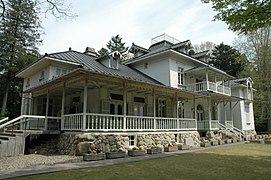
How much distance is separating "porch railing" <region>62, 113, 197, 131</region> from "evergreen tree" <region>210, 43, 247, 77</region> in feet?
82.0

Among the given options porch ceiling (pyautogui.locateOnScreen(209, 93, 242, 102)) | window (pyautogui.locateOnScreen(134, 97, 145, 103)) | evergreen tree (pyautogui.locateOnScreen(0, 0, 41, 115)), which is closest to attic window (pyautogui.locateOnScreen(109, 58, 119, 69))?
window (pyautogui.locateOnScreen(134, 97, 145, 103))

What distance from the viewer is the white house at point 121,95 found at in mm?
11922

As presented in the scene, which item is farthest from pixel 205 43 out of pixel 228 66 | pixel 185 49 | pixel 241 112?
pixel 185 49

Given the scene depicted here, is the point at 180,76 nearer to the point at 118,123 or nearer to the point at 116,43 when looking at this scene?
the point at 118,123

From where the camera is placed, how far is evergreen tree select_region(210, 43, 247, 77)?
37344 millimetres

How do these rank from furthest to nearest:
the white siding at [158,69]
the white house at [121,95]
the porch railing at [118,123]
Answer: the white siding at [158,69]
the white house at [121,95]
the porch railing at [118,123]

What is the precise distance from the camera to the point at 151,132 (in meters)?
14.0

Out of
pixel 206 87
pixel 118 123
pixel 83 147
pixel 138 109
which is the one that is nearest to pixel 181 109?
pixel 206 87

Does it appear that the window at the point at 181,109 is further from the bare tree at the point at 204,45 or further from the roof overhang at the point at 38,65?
the bare tree at the point at 204,45

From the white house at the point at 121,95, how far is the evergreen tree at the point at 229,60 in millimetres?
14503

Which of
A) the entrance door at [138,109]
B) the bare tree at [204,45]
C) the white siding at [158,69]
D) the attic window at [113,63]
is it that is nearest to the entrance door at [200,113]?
the white siding at [158,69]

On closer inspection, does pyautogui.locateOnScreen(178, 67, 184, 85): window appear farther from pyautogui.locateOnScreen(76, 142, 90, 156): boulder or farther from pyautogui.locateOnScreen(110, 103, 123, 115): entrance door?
pyautogui.locateOnScreen(76, 142, 90, 156): boulder

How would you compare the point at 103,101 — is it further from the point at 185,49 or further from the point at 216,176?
the point at 185,49

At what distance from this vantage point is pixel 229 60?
125 ft
